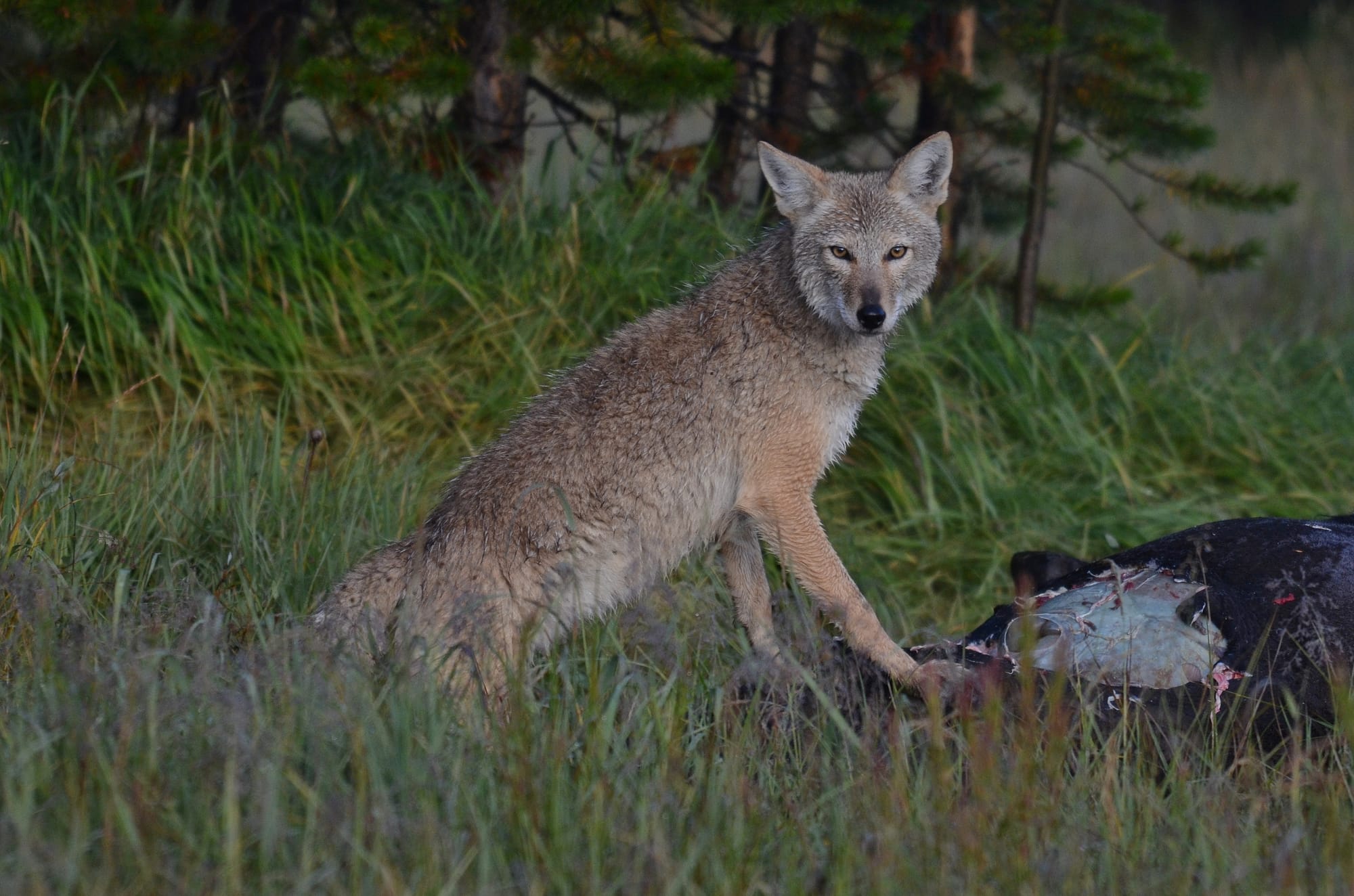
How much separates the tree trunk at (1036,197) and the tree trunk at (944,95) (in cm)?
45

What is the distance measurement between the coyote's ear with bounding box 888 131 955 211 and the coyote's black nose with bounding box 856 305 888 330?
2.34 feet

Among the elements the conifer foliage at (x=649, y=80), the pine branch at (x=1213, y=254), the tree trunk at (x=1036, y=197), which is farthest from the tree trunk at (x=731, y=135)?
the pine branch at (x=1213, y=254)

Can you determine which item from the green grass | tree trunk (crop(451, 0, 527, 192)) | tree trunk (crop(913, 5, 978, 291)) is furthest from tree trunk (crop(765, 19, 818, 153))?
tree trunk (crop(451, 0, 527, 192))

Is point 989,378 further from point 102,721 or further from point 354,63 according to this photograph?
point 102,721

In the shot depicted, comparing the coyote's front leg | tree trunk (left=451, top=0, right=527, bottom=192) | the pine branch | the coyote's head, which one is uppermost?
the coyote's head

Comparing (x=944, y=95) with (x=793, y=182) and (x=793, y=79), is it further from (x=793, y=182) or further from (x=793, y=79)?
(x=793, y=182)

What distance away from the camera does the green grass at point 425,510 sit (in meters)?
2.77

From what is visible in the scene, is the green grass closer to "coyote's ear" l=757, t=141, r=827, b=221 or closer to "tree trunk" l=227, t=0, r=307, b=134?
"tree trunk" l=227, t=0, r=307, b=134

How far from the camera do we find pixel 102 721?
307 cm

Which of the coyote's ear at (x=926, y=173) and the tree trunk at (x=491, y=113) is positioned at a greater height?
the coyote's ear at (x=926, y=173)

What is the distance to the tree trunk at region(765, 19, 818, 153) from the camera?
835cm

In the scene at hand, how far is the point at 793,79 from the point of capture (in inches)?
330

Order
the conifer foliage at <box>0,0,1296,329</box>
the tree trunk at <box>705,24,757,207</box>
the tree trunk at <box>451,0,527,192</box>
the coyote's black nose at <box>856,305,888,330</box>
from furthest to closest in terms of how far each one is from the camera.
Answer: the tree trunk at <box>705,24,757,207</box> → the tree trunk at <box>451,0,527,192</box> → the conifer foliage at <box>0,0,1296,329</box> → the coyote's black nose at <box>856,305,888,330</box>

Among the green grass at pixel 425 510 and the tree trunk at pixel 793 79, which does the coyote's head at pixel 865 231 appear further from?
the tree trunk at pixel 793 79
